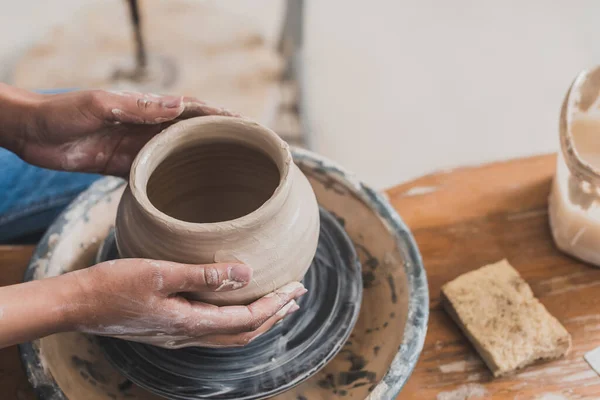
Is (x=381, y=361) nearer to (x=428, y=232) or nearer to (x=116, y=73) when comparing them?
(x=428, y=232)

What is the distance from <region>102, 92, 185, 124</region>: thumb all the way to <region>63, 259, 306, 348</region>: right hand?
10.8 inches

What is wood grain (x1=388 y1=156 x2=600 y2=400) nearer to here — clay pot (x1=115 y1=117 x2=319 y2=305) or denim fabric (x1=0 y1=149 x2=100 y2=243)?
clay pot (x1=115 y1=117 x2=319 y2=305)

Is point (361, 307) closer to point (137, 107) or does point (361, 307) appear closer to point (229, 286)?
point (229, 286)

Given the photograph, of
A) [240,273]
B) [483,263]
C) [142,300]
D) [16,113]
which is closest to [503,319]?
[483,263]

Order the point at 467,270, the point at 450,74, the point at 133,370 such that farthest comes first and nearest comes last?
the point at 450,74 < the point at 467,270 < the point at 133,370

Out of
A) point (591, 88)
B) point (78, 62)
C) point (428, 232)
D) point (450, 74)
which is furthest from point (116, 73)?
point (591, 88)

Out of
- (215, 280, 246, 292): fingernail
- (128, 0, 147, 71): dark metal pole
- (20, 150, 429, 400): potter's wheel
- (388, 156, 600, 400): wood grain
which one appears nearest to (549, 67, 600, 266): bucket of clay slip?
(388, 156, 600, 400): wood grain

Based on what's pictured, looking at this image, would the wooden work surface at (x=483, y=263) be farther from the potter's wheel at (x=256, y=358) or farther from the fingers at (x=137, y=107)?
the fingers at (x=137, y=107)

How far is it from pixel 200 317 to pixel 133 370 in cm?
20

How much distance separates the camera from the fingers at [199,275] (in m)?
0.82

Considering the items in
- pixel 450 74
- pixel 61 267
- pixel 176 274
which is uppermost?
pixel 176 274

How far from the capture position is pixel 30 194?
1.29 m

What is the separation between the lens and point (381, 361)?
100 centimetres

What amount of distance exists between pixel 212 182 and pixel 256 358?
1.03 feet
